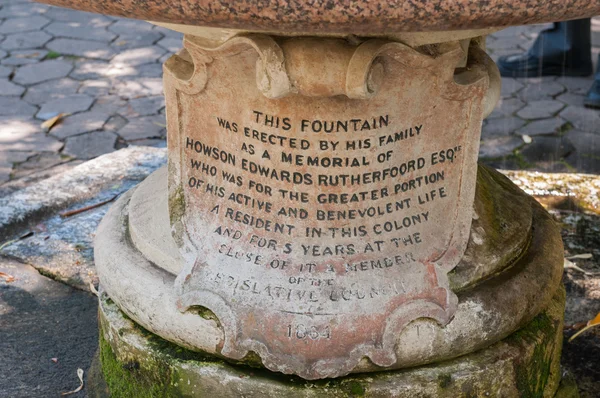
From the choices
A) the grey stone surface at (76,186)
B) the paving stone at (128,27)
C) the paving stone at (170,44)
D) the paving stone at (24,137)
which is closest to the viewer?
the grey stone surface at (76,186)

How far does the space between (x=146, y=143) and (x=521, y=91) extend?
6.96ft

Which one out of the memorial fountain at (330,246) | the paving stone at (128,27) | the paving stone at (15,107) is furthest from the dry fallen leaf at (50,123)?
the memorial fountain at (330,246)

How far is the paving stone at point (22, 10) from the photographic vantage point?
17.8ft

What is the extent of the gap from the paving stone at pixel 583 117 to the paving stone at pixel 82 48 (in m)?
2.69

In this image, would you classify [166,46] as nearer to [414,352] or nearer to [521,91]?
[521,91]

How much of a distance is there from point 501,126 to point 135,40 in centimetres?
240

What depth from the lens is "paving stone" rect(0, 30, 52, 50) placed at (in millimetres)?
4910

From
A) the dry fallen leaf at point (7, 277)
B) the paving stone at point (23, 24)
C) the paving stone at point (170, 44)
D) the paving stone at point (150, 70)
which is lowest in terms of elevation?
the dry fallen leaf at point (7, 277)

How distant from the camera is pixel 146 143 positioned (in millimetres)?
3887

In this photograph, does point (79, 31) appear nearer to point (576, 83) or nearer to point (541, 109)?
point (541, 109)

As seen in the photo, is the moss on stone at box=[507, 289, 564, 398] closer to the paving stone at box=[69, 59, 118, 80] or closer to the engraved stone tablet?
the engraved stone tablet

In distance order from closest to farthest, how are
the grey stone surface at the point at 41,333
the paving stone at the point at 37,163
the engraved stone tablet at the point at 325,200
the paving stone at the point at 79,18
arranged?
the engraved stone tablet at the point at 325,200
the grey stone surface at the point at 41,333
the paving stone at the point at 37,163
the paving stone at the point at 79,18

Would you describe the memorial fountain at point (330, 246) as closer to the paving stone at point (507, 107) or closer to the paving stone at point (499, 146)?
the paving stone at point (499, 146)

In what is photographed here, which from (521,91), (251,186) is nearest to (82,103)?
(521,91)
